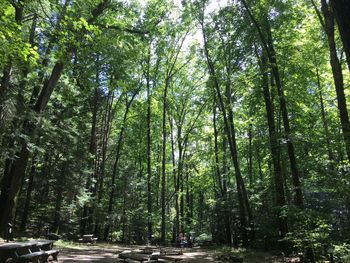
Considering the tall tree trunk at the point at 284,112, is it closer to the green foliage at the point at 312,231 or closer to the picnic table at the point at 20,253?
the green foliage at the point at 312,231

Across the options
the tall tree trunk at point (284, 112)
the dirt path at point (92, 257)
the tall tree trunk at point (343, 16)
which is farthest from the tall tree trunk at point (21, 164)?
the tall tree trunk at point (343, 16)

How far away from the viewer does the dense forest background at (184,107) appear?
9.34m

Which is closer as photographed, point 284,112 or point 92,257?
point 92,257

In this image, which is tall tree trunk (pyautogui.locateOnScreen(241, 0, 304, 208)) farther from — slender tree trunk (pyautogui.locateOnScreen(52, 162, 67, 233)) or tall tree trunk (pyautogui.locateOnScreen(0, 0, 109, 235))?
slender tree trunk (pyautogui.locateOnScreen(52, 162, 67, 233))

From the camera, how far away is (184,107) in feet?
98.1

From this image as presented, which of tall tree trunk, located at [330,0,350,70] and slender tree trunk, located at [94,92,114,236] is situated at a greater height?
slender tree trunk, located at [94,92,114,236]

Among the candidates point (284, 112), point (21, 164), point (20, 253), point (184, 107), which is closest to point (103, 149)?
point (184, 107)

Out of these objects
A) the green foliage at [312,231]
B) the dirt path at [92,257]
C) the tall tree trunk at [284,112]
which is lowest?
the dirt path at [92,257]

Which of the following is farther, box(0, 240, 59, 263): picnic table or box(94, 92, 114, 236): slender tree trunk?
box(94, 92, 114, 236): slender tree trunk

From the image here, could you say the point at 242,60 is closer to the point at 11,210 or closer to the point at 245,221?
the point at 245,221

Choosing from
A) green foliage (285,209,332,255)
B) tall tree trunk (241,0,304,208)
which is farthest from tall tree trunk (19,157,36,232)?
green foliage (285,209,332,255)

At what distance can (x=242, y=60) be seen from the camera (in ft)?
53.1

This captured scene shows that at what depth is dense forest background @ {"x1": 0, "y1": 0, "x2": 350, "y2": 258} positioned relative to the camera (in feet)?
30.6

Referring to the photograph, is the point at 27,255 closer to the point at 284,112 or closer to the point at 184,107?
the point at 284,112
